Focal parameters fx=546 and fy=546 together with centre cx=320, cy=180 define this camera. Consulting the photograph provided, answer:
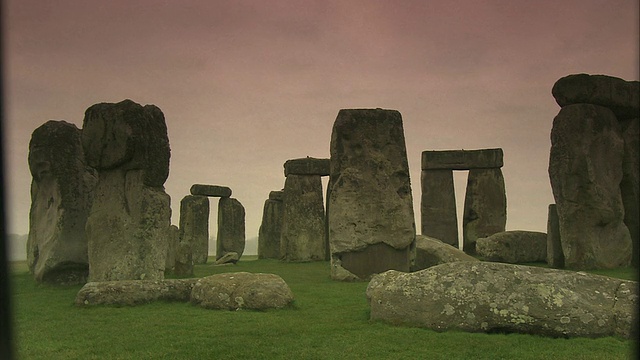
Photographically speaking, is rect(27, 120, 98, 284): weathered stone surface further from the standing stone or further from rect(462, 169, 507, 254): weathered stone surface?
rect(462, 169, 507, 254): weathered stone surface

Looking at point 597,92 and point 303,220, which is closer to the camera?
point 597,92

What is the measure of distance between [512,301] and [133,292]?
5.74 meters

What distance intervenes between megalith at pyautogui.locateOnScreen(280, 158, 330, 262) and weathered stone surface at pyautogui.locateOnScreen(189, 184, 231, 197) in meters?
5.46

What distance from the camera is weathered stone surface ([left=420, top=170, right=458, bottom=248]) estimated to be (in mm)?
24312

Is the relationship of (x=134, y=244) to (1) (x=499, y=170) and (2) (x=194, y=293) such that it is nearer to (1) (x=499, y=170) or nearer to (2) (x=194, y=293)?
(2) (x=194, y=293)

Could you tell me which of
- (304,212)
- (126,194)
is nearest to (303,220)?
(304,212)

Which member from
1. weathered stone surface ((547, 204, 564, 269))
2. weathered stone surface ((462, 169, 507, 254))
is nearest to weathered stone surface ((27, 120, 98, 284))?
weathered stone surface ((547, 204, 564, 269))

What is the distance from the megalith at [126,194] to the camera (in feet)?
35.1

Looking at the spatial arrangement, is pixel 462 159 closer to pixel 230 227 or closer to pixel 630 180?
pixel 630 180

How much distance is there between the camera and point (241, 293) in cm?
802

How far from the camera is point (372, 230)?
1339 cm

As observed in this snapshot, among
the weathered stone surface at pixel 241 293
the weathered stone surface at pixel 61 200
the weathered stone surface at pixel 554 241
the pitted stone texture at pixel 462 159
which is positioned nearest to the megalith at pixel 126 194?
the weathered stone surface at pixel 61 200

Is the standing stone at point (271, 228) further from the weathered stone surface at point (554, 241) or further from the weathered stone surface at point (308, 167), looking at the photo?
the weathered stone surface at point (554, 241)

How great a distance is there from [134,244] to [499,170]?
58.9 ft
